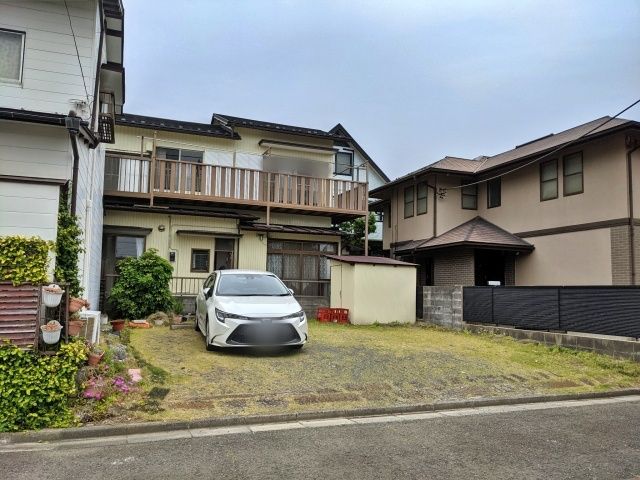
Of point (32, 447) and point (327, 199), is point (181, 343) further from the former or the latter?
point (327, 199)

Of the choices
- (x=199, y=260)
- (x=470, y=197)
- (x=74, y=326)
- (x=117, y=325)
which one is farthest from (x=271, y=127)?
(x=74, y=326)

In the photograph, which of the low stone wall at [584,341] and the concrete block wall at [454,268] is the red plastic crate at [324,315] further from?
the concrete block wall at [454,268]

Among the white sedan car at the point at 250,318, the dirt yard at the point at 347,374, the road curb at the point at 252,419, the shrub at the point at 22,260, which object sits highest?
the shrub at the point at 22,260

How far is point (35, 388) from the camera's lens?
5297 millimetres

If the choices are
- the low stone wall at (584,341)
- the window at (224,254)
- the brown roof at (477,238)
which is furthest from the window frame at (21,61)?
the brown roof at (477,238)

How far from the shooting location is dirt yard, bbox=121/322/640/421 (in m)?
6.43

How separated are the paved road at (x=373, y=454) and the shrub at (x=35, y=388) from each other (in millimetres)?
554

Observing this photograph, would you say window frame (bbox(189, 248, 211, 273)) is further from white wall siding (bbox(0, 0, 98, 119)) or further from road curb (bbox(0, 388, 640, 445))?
road curb (bbox(0, 388, 640, 445))

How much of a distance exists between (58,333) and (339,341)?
6.23 metres

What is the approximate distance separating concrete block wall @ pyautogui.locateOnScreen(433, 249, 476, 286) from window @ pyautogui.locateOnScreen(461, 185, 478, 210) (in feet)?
7.91

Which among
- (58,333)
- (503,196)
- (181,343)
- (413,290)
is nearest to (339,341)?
(181,343)

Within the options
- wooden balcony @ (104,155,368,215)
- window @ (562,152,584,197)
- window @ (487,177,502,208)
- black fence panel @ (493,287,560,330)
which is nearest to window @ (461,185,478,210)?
window @ (487,177,502,208)

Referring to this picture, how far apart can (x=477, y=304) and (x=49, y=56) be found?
37.5 feet

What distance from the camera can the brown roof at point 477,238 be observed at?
16500 mm
